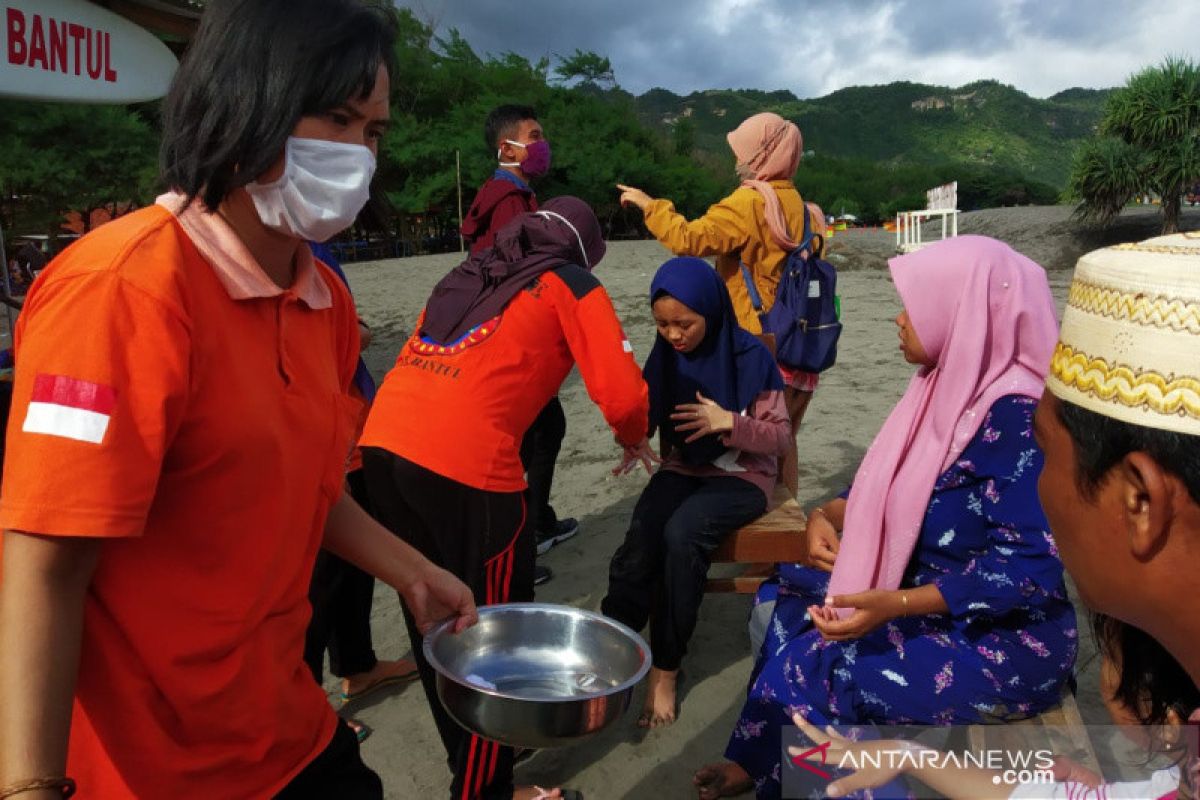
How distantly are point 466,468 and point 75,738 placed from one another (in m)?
1.40

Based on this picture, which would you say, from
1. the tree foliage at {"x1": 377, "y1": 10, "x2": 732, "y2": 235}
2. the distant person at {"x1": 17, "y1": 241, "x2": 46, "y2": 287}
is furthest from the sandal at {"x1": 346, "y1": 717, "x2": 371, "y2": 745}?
the tree foliage at {"x1": 377, "y1": 10, "x2": 732, "y2": 235}

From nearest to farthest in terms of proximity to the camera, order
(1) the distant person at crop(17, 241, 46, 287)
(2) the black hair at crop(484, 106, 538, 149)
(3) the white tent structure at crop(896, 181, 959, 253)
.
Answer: (2) the black hair at crop(484, 106, 538, 149) → (1) the distant person at crop(17, 241, 46, 287) → (3) the white tent structure at crop(896, 181, 959, 253)

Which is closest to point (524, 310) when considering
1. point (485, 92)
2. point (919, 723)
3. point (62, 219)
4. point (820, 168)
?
point (919, 723)

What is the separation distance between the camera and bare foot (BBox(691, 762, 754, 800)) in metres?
2.70

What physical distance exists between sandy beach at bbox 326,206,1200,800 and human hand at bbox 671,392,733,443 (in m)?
1.02

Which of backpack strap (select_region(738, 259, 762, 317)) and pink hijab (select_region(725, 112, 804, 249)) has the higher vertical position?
pink hijab (select_region(725, 112, 804, 249))

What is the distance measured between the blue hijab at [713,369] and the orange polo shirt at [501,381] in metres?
0.70

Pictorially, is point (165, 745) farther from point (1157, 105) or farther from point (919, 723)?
point (1157, 105)

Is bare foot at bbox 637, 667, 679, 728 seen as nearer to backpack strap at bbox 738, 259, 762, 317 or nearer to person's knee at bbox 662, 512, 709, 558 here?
person's knee at bbox 662, 512, 709, 558

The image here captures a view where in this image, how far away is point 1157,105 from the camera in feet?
47.2

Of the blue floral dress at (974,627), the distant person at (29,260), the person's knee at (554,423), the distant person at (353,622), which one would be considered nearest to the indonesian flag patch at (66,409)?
the blue floral dress at (974,627)

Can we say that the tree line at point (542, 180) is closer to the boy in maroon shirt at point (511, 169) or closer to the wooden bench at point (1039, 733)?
the boy in maroon shirt at point (511, 169)

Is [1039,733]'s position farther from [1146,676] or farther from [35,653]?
[35,653]

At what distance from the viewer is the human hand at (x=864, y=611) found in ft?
7.38
